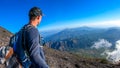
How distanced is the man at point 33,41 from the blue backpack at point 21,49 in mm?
20

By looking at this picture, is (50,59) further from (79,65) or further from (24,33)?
(24,33)

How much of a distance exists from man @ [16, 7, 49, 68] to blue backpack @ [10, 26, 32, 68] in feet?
0.07

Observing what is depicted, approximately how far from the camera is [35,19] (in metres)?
5.62

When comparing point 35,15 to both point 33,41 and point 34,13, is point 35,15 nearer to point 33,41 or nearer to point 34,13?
point 34,13

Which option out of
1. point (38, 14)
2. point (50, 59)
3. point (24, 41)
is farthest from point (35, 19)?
point (50, 59)

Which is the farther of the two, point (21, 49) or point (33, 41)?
point (21, 49)

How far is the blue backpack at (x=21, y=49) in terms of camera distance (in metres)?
5.53

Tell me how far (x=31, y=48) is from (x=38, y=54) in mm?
175

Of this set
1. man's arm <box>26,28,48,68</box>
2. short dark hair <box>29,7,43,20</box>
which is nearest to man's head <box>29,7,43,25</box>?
short dark hair <box>29,7,43,20</box>

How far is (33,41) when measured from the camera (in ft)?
17.5

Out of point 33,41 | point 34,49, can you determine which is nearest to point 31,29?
point 33,41

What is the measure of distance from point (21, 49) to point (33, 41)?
0.39 m

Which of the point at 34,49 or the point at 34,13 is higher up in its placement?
the point at 34,13

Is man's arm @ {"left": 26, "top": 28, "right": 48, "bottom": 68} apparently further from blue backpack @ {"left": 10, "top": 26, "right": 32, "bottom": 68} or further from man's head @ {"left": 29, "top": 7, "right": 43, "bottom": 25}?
man's head @ {"left": 29, "top": 7, "right": 43, "bottom": 25}
